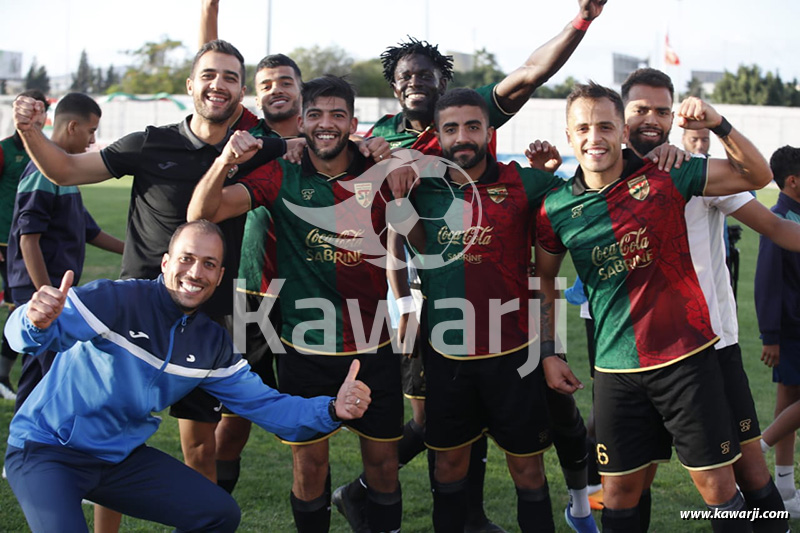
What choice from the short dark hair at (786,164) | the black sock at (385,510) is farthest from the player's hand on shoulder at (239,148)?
the short dark hair at (786,164)

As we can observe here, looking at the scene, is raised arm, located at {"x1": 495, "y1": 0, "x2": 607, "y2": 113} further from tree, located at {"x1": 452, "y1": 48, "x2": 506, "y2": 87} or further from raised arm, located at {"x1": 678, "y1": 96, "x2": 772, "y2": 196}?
tree, located at {"x1": 452, "y1": 48, "x2": 506, "y2": 87}

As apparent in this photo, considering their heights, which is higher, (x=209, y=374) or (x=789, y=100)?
(x=789, y=100)

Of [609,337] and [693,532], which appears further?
[693,532]

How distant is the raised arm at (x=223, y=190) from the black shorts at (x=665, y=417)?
1.90 metres

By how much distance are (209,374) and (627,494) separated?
1.98 metres

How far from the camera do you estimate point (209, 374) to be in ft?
12.1

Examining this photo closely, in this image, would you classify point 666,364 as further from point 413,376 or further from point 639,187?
point 413,376

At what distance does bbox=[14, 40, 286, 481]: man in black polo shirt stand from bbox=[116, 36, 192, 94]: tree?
59407 mm

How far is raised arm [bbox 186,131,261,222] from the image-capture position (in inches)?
144

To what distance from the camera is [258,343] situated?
455 cm

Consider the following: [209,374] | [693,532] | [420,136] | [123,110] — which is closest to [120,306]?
[209,374]

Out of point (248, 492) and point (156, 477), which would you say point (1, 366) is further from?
point (156, 477)

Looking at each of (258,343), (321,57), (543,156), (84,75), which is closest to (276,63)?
(258,343)

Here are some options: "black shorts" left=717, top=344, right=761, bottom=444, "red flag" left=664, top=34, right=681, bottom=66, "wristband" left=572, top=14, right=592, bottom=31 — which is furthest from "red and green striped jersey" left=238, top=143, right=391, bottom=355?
"red flag" left=664, top=34, right=681, bottom=66
